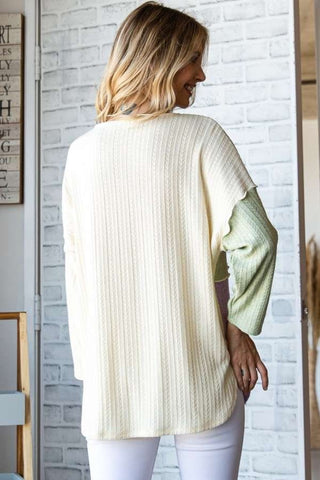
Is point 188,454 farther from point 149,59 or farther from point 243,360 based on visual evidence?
point 149,59

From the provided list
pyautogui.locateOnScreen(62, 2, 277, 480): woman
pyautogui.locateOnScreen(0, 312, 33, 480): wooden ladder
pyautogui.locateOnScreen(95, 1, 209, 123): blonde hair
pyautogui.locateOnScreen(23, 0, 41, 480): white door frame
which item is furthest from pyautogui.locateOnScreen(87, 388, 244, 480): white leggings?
pyautogui.locateOnScreen(23, 0, 41, 480): white door frame

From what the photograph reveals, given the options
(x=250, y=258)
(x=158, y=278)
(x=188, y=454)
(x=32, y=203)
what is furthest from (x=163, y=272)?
(x=32, y=203)

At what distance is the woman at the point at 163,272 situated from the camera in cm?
130

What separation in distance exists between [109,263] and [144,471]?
34 cm

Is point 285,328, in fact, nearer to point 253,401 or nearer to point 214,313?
point 253,401

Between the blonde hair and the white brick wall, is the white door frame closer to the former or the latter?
the white brick wall

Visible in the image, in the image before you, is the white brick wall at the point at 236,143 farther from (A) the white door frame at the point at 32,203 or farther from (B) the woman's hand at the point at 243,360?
(B) the woman's hand at the point at 243,360

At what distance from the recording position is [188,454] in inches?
51.2

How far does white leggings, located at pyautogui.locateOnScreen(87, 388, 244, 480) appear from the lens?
129 cm

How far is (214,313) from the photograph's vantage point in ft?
4.34

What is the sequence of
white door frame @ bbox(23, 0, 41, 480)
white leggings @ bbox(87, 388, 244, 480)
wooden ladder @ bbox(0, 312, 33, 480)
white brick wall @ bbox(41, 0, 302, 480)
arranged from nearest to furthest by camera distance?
white leggings @ bbox(87, 388, 244, 480), wooden ladder @ bbox(0, 312, 33, 480), white brick wall @ bbox(41, 0, 302, 480), white door frame @ bbox(23, 0, 41, 480)

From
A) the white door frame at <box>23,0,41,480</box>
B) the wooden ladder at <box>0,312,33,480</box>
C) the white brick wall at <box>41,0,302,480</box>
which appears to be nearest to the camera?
the wooden ladder at <box>0,312,33,480</box>

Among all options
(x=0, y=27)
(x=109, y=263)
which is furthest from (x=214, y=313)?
(x=0, y=27)

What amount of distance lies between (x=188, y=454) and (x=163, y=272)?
0.97 feet
